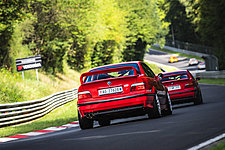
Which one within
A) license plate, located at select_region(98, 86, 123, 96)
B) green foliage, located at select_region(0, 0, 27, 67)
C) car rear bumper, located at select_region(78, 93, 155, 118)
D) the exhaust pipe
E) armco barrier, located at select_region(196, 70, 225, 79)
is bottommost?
armco barrier, located at select_region(196, 70, 225, 79)

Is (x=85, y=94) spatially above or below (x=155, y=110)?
above

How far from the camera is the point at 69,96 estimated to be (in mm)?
31531

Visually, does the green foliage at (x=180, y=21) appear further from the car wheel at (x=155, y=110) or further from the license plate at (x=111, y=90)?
the license plate at (x=111, y=90)

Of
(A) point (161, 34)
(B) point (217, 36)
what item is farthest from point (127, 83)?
(A) point (161, 34)

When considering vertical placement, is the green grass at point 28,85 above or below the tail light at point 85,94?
below

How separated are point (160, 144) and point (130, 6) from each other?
73491 millimetres

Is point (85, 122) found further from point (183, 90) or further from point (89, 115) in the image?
point (183, 90)

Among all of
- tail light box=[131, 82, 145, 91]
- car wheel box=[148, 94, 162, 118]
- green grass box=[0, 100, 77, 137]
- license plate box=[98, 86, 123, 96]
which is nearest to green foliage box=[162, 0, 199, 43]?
green grass box=[0, 100, 77, 137]

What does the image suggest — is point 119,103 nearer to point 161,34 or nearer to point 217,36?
point 217,36

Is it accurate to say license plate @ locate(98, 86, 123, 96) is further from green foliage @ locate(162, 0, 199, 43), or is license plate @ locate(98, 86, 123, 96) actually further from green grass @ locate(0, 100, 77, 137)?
green foliage @ locate(162, 0, 199, 43)

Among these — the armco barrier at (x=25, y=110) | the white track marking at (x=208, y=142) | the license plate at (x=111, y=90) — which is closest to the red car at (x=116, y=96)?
the license plate at (x=111, y=90)

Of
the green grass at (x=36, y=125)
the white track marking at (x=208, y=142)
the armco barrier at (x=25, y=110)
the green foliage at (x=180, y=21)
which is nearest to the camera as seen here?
the white track marking at (x=208, y=142)

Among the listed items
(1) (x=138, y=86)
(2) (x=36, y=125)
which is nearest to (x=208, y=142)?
(1) (x=138, y=86)

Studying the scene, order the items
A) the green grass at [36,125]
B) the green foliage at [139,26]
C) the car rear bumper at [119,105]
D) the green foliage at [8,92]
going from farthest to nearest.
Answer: the green foliage at [139,26], the green foliage at [8,92], the green grass at [36,125], the car rear bumper at [119,105]
